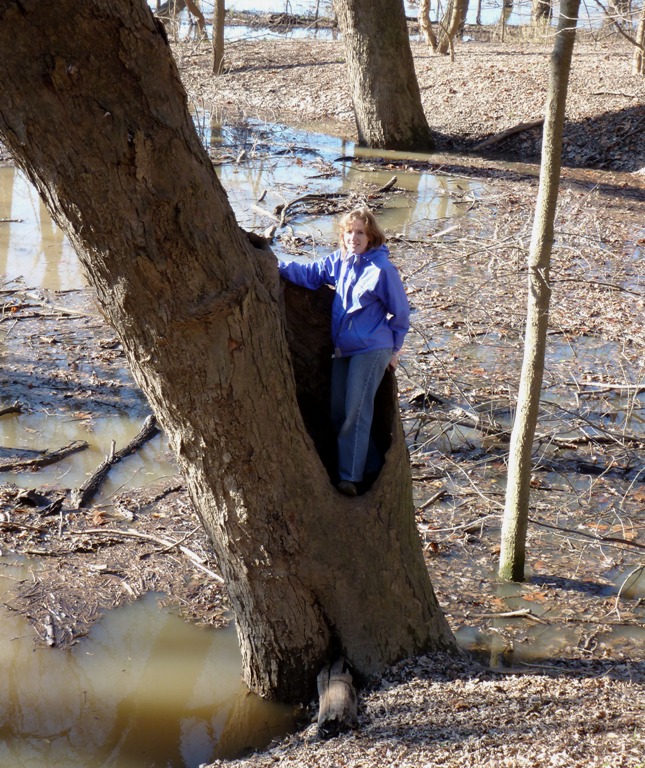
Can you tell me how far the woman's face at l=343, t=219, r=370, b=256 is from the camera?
14.4 ft

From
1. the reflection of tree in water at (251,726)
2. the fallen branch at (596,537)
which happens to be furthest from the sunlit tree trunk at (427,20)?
the reflection of tree in water at (251,726)

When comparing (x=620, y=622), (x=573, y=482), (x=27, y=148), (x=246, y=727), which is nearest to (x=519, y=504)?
(x=620, y=622)

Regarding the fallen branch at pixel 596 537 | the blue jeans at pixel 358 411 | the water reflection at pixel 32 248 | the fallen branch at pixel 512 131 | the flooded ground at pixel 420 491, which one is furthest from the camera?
the fallen branch at pixel 512 131

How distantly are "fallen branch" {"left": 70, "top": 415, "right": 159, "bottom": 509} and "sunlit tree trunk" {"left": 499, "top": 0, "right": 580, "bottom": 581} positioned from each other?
9.60 feet

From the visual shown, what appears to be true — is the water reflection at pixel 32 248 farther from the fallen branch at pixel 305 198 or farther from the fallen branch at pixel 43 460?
the fallen branch at pixel 43 460

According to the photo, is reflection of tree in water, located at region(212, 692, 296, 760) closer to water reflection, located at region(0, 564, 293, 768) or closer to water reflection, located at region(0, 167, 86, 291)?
water reflection, located at region(0, 564, 293, 768)

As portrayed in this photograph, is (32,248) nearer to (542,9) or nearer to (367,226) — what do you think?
(542,9)

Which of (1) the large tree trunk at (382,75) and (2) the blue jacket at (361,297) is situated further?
(1) the large tree trunk at (382,75)

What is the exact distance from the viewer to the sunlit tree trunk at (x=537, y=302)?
432 cm

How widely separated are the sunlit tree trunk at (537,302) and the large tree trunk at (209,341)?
39.3 inches

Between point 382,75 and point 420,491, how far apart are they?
41.7 ft

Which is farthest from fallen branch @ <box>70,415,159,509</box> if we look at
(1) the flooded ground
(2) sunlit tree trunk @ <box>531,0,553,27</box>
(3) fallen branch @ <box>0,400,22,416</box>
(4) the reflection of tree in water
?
(2) sunlit tree trunk @ <box>531,0,553,27</box>

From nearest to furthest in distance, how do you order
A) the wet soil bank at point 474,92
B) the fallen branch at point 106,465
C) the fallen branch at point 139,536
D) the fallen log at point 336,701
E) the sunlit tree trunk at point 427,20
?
the fallen log at point 336,701 < the fallen branch at point 139,536 < the fallen branch at point 106,465 < the wet soil bank at point 474,92 < the sunlit tree trunk at point 427,20

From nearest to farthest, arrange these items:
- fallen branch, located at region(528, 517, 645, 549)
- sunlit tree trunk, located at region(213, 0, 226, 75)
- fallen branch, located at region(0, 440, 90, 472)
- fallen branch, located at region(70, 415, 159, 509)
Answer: fallen branch, located at region(528, 517, 645, 549), fallen branch, located at region(70, 415, 159, 509), fallen branch, located at region(0, 440, 90, 472), sunlit tree trunk, located at region(213, 0, 226, 75)
